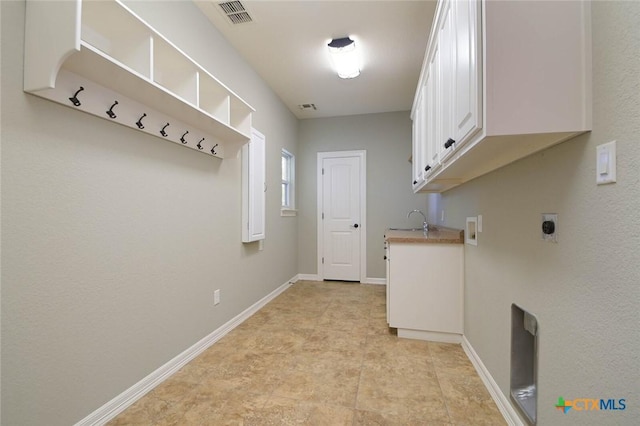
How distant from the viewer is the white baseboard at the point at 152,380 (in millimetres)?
1469

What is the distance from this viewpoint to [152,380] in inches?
70.7

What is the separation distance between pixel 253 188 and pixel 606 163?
2718 mm

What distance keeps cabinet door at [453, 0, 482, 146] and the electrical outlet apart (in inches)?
17.9

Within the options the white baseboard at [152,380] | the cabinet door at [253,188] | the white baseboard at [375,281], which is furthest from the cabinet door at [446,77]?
the white baseboard at [375,281]

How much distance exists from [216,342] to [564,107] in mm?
2701

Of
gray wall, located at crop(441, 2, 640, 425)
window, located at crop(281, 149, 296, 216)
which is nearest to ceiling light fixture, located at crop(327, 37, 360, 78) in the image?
window, located at crop(281, 149, 296, 216)

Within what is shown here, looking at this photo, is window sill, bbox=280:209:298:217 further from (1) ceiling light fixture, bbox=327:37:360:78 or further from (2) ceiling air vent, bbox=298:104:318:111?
(1) ceiling light fixture, bbox=327:37:360:78

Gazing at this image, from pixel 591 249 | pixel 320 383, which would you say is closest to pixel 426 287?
pixel 320 383

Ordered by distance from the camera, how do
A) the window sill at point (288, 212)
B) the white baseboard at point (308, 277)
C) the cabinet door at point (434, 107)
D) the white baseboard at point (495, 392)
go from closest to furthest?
the white baseboard at point (495, 392), the cabinet door at point (434, 107), the window sill at point (288, 212), the white baseboard at point (308, 277)

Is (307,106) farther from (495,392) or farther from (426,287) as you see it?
(495,392)

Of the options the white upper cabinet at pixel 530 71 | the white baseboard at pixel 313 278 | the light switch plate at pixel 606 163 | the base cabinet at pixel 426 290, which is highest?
the white upper cabinet at pixel 530 71

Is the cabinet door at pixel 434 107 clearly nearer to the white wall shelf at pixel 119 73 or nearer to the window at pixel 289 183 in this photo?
the white wall shelf at pixel 119 73

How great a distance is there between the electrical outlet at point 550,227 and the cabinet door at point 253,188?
246cm

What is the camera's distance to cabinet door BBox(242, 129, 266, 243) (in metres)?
2.97
